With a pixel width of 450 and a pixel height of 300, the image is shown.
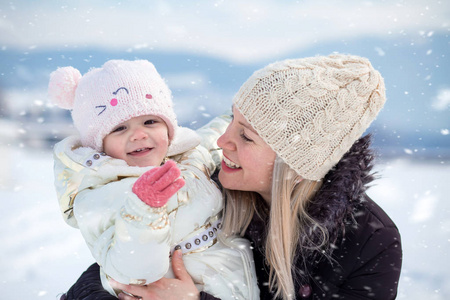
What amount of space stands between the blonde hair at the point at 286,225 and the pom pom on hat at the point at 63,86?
1145 millimetres

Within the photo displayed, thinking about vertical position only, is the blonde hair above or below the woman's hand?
above

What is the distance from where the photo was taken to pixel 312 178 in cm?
207

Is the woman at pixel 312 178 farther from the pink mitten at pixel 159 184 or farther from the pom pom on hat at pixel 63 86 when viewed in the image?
the pom pom on hat at pixel 63 86

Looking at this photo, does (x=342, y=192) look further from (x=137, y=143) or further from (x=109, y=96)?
(x=109, y=96)

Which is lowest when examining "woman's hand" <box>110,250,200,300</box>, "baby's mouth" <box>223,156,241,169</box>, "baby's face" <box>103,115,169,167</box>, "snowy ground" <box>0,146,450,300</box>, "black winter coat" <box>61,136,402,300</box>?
"snowy ground" <box>0,146,450,300</box>

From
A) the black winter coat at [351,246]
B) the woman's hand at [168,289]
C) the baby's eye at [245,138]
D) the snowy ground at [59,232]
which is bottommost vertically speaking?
the snowy ground at [59,232]

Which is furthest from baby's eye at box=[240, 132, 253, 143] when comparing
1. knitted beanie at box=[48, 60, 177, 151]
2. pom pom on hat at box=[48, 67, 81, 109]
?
pom pom on hat at box=[48, 67, 81, 109]

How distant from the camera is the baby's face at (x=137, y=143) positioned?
2012mm

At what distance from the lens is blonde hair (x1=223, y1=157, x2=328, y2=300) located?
2070mm

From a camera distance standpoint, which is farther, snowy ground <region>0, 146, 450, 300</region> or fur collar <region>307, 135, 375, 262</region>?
snowy ground <region>0, 146, 450, 300</region>

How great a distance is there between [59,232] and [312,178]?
12.4 feet

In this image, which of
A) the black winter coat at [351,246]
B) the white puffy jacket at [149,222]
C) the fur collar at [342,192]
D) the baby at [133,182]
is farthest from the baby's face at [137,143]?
the fur collar at [342,192]

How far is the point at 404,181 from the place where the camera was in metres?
7.29

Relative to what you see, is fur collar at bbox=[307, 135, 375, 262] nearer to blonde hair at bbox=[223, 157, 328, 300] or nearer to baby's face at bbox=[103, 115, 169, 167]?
blonde hair at bbox=[223, 157, 328, 300]
